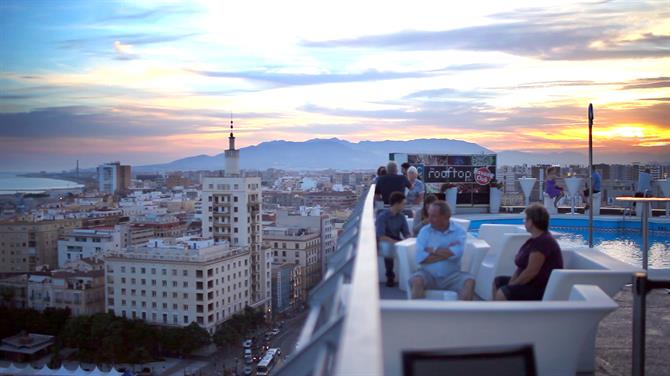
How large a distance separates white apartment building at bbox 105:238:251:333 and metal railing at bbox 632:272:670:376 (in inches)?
1485

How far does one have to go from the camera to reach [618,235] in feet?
A: 38.7

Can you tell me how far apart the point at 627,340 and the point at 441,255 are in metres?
1.39

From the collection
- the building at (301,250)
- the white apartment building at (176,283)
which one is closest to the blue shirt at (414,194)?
the white apartment building at (176,283)

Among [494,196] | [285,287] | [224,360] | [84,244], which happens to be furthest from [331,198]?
[494,196]

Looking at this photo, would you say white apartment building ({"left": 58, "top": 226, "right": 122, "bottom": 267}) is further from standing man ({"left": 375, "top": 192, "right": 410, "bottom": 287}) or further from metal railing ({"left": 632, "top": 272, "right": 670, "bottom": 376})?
metal railing ({"left": 632, "top": 272, "right": 670, "bottom": 376})

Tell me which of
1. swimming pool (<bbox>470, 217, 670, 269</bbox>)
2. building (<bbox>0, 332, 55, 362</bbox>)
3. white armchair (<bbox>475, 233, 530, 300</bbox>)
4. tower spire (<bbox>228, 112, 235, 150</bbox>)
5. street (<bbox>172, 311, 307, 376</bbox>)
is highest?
tower spire (<bbox>228, 112, 235, 150</bbox>)

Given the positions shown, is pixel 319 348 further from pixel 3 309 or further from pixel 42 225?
pixel 42 225

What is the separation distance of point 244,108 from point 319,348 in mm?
102788

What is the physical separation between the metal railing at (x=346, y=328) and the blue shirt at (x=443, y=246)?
1710mm

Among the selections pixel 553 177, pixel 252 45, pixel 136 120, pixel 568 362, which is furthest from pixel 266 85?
pixel 568 362

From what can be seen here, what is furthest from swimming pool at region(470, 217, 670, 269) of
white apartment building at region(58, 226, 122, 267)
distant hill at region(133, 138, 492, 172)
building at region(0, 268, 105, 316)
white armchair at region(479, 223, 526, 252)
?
distant hill at region(133, 138, 492, 172)

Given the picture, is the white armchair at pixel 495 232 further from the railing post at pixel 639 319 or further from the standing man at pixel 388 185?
the railing post at pixel 639 319

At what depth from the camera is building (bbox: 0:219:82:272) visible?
5528 cm

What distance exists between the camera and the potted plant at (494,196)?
14312 millimetres
